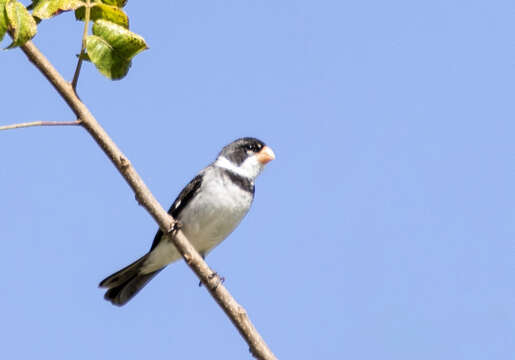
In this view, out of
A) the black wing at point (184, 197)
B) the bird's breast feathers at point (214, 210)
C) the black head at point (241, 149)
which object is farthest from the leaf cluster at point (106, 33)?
the black head at point (241, 149)

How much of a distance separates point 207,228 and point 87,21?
4447mm

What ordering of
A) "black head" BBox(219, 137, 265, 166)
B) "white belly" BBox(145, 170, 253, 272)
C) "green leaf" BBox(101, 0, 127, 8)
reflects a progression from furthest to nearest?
"black head" BBox(219, 137, 265, 166) → "white belly" BBox(145, 170, 253, 272) → "green leaf" BBox(101, 0, 127, 8)

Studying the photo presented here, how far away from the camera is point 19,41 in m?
3.16

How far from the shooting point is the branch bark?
347cm

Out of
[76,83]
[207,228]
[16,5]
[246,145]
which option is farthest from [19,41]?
[246,145]

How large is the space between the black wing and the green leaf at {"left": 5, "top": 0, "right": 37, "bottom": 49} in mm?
4838

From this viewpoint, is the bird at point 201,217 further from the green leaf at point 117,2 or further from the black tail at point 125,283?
the green leaf at point 117,2

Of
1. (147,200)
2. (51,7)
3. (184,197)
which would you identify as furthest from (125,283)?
(51,7)

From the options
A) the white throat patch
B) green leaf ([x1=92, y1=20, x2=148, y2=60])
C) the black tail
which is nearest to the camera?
green leaf ([x1=92, y1=20, x2=148, y2=60])

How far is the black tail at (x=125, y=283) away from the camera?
7.91 metres

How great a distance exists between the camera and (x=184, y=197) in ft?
26.4

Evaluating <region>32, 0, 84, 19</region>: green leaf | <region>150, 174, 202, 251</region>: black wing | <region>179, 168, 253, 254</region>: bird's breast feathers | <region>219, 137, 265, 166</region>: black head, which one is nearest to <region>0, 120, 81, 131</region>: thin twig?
<region>32, 0, 84, 19</region>: green leaf

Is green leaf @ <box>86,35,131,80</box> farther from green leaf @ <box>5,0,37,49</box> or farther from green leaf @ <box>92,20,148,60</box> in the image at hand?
green leaf @ <box>5,0,37,49</box>

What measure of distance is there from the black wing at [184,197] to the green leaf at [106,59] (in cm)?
448
